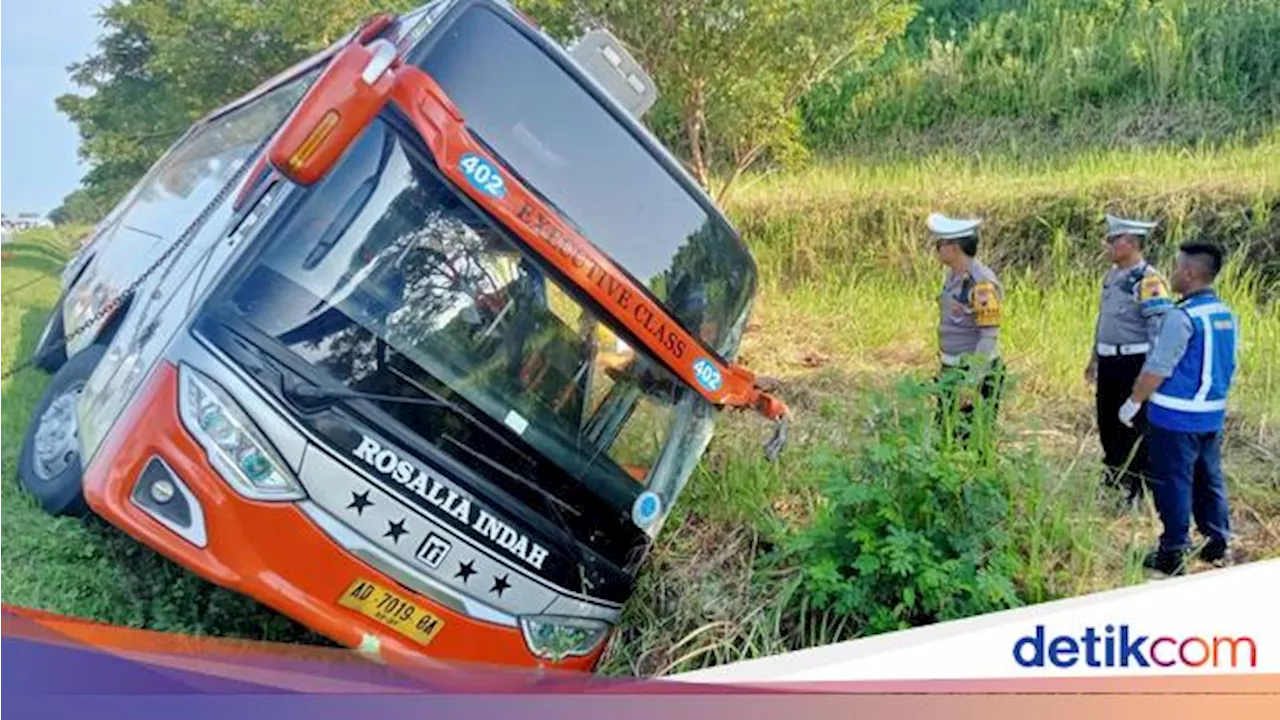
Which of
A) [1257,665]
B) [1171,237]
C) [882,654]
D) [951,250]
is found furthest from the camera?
[1171,237]

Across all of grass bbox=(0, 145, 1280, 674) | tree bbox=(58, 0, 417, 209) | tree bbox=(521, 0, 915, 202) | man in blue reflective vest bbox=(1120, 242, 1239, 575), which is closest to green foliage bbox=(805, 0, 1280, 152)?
tree bbox=(521, 0, 915, 202)

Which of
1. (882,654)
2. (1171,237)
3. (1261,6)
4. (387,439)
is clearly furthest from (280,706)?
(1261,6)

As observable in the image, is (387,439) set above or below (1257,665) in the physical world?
below

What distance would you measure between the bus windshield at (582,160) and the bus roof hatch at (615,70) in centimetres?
65

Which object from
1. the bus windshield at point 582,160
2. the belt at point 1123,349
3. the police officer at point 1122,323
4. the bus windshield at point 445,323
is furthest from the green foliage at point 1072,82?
the bus windshield at point 445,323

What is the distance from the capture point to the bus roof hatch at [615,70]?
140 inches

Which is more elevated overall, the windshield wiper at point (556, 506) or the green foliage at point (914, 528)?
the green foliage at point (914, 528)

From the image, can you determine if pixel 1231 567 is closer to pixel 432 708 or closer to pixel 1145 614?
pixel 1145 614

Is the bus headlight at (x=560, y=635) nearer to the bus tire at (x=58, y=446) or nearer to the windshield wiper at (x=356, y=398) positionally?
the windshield wiper at (x=356, y=398)

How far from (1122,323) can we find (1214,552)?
1.20m

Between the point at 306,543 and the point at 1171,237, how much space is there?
4441mm

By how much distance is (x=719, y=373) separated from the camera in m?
2.79

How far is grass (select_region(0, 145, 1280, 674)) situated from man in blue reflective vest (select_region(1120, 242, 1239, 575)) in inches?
4.0

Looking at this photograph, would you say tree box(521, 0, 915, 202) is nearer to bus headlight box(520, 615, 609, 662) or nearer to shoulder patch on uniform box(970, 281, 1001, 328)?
shoulder patch on uniform box(970, 281, 1001, 328)
